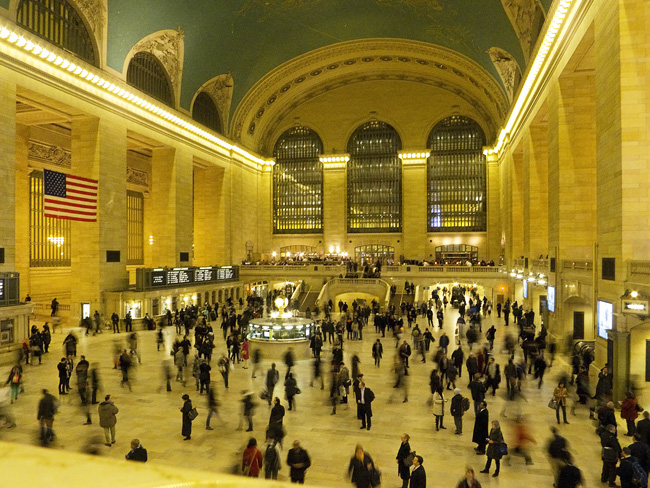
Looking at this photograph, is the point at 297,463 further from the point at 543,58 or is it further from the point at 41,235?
the point at 41,235

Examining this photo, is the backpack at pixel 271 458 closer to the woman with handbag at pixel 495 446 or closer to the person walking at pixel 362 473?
the person walking at pixel 362 473

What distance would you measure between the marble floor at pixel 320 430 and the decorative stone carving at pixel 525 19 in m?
15.6

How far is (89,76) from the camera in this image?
21.1 m

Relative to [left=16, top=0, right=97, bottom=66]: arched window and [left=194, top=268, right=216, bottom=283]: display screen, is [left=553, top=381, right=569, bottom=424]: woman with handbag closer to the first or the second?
[left=16, top=0, right=97, bottom=66]: arched window

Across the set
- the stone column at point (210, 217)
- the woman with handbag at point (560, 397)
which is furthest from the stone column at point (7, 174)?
the stone column at point (210, 217)

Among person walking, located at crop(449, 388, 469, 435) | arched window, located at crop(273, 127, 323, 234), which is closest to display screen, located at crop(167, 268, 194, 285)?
arched window, located at crop(273, 127, 323, 234)

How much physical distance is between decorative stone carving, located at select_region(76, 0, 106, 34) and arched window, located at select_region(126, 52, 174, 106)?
342 cm

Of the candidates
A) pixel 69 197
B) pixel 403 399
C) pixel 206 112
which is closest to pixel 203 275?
pixel 69 197

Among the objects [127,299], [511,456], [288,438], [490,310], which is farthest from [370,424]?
[490,310]

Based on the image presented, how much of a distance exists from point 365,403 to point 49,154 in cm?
2544

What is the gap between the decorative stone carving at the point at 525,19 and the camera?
21.2m

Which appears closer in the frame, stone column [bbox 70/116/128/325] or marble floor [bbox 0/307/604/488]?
marble floor [bbox 0/307/604/488]

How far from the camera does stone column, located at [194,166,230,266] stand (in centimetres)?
3484

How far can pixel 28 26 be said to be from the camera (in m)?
18.3
